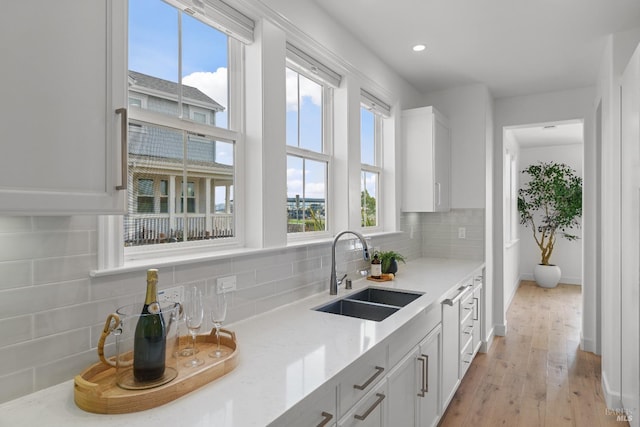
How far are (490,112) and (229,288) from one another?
3.67 metres

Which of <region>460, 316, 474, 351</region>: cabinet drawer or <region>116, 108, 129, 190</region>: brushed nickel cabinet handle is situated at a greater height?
<region>116, 108, 129, 190</region>: brushed nickel cabinet handle

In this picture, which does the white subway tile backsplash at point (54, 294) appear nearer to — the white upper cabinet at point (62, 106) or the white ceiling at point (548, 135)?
the white upper cabinet at point (62, 106)

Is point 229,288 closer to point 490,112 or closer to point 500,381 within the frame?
point 500,381

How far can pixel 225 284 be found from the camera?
1773mm

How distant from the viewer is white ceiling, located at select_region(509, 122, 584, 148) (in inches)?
229

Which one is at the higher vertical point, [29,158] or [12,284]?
[29,158]

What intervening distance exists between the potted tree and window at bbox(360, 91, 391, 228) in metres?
4.75

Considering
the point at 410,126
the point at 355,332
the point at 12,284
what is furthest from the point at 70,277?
the point at 410,126

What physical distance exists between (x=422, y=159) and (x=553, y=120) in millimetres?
1721

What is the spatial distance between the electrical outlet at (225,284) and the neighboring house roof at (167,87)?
841 millimetres

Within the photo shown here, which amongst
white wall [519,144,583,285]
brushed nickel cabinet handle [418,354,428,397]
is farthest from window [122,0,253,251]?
white wall [519,144,583,285]

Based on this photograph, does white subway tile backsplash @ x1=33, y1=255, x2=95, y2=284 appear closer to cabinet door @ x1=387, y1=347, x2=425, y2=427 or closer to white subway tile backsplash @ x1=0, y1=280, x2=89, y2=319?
white subway tile backsplash @ x1=0, y1=280, x2=89, y2=319

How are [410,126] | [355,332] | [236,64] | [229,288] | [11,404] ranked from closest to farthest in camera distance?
[11,404] < [355,332] < [229,288] < [236,64] < [410,126]

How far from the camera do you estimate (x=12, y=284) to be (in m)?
1.10
